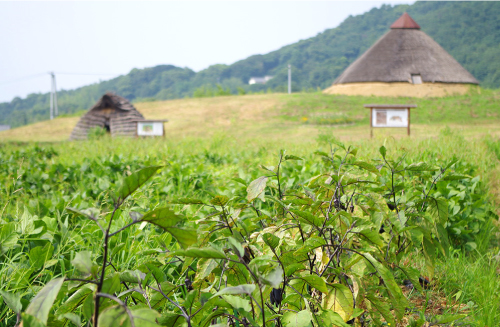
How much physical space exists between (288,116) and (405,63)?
393 inches

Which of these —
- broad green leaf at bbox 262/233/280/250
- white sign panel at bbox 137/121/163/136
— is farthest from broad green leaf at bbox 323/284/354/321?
white sign panel at bbox 137/121/163/136

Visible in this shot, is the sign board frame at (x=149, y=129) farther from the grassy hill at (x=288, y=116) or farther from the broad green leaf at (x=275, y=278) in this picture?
the broad green leaf at (x=275, y=278)

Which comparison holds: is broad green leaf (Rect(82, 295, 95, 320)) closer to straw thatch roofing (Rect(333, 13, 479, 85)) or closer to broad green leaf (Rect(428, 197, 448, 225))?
broad green leaf (Rect(428, 197, 448, 225))

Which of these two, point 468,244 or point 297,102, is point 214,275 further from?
point 297,102

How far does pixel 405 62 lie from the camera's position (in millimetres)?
24125

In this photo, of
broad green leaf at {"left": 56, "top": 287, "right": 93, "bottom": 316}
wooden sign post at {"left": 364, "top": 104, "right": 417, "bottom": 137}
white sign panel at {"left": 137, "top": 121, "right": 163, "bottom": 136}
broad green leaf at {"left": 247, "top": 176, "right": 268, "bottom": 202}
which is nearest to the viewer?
broad green leaf at {"left": 56, "top": 287, "right": 93, "bottom": 316}

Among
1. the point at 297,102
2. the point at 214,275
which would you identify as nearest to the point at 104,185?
the point at 214,275

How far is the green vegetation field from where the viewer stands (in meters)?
0.72

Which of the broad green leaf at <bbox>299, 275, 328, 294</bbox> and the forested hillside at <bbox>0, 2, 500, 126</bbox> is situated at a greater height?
the forested hillside at <bbox>0, 2, 500, 126</bbox>

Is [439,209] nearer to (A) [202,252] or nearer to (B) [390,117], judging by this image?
(A) [202,252]

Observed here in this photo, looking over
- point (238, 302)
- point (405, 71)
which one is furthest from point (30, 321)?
point (405, 71)

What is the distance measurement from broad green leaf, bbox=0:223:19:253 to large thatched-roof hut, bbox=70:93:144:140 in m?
13.7

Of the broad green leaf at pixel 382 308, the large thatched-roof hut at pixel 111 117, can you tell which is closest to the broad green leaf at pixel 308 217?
the broad green leaf at pixel 382 308

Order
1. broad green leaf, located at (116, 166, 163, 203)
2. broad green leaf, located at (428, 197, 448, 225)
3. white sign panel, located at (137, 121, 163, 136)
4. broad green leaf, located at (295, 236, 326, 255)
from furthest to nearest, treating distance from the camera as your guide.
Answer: white sign panel, located at (137, 121, 163, 136)
broad green leaf, located at (428, 197, 448, 225)
broad green leaf, located at (295, 236, 326, 255)
broad green leaf, located at (116, 166, 163, 203)
